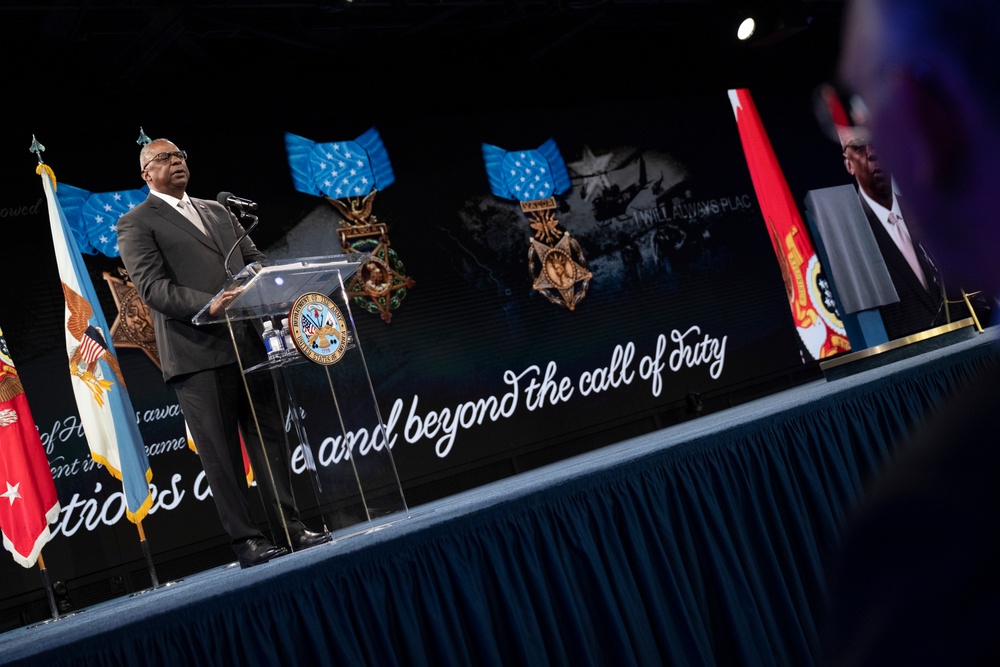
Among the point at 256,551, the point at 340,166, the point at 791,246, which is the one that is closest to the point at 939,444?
the point at 256,551

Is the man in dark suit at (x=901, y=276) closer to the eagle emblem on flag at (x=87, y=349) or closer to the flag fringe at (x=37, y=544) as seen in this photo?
the eagle emblem on flag at (x=87, y=349)

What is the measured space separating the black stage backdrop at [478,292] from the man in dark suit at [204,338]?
262 cm

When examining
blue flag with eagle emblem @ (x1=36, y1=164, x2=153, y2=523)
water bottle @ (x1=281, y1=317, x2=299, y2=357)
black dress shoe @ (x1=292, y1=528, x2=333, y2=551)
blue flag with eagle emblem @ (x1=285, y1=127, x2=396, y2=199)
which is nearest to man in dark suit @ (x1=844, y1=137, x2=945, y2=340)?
blue flag with eagle emblem @ (x1=285, y1=127, x2=396, y2=199)

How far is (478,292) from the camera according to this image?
6023mm

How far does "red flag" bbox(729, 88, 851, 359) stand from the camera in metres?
7.31

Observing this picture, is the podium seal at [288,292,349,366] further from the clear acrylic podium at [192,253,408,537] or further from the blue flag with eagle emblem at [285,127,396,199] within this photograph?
the blue flag with eagle emblem at [285,127,396,199]

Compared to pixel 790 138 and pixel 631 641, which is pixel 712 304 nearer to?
pixel 790 138

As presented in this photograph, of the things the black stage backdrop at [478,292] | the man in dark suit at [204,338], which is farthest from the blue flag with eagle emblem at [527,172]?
the man in dark suit at [204,338]

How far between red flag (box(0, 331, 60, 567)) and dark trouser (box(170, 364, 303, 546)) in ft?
5.40

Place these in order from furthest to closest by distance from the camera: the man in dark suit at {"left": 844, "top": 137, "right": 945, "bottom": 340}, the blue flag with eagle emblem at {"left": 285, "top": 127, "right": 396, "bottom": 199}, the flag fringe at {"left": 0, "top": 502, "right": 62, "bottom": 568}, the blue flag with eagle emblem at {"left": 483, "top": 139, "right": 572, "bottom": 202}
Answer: the man in dark suit at {"left": 844, "top": 137, "right": 945, "bottom": 340}
the blue flag with eagle emblem at {"left": 483, "top": 139, "right": 572, "bottom": 202}
the blue flag with eagle emblem at {"left": 285, "top": 127, "right": 396, "bottom": 199}
the flag fringe at {"left": 0, "top": 502, "right": 62, "bottom": 568}

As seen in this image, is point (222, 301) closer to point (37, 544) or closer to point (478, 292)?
point (37, 544)

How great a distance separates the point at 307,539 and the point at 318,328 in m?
0.50

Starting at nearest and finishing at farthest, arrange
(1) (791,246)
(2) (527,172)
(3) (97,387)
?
(3) (97,387) → (2) (527,172) → (1) (791,246)

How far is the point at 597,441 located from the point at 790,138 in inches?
138
